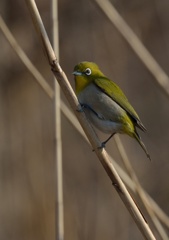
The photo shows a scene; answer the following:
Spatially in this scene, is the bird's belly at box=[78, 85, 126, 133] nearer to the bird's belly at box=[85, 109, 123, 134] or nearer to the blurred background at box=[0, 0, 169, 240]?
the bird's belly at box=[85, 109, 123, 134]

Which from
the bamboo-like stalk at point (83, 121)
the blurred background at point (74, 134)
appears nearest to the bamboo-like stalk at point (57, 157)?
the bamboo-like stalk at point (83, 121)

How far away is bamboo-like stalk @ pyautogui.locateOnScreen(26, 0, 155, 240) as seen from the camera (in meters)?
1.90

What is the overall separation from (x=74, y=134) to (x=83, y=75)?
7.23 ft

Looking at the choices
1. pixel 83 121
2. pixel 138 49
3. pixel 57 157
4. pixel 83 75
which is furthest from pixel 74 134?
pixel 83 121

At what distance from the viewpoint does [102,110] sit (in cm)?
254

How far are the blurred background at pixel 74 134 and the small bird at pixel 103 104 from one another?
5.02 feet

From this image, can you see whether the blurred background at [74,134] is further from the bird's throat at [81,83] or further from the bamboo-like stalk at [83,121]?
the bamboo-like stalk at [83,121]

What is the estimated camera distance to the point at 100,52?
4949 millimetres

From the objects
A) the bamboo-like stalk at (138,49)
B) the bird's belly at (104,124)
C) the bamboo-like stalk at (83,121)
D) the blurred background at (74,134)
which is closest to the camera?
the bamboo-like stalk at (83,121)

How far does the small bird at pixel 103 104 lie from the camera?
2.54 meters

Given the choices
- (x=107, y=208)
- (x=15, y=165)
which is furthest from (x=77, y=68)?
(x=107, y=208)

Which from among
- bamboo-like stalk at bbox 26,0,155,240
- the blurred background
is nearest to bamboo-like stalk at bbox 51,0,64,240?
bamboo-like stalk at bbox 26,0,155,240

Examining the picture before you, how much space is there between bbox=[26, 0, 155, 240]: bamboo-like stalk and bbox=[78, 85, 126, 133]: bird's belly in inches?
17.6

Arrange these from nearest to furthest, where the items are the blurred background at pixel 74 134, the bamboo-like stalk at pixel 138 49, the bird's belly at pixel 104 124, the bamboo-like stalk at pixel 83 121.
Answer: the bamboo-like stalk at pixel 83 121 → the bamboo-like stalk at pixel 138 49 → the bird's belly at pixel 104 124 → the blurred background at pixel 74 134
